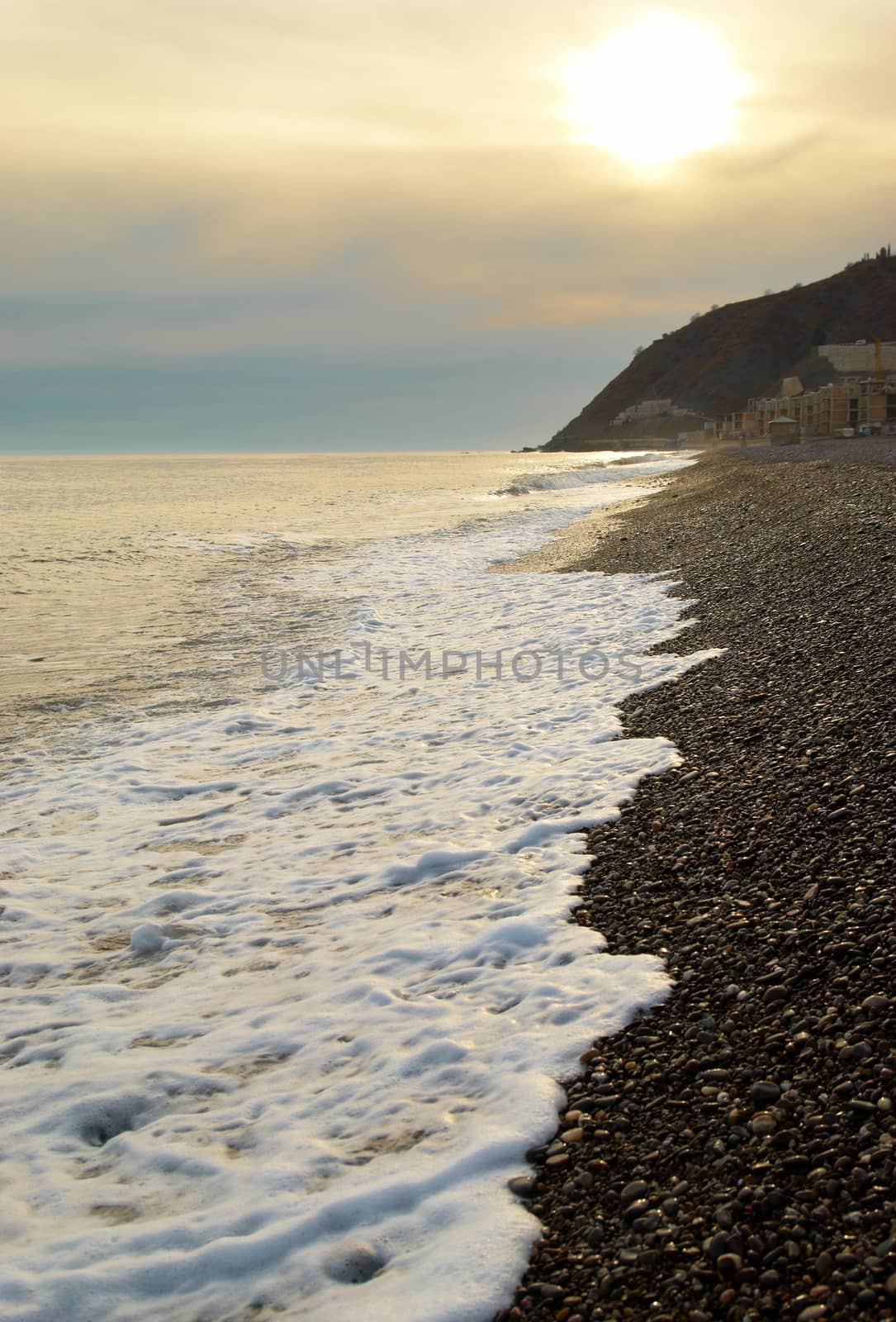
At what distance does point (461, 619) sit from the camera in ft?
54.0

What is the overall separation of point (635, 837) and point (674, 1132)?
2.99m

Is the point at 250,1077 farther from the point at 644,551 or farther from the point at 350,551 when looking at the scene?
the point at 350,551

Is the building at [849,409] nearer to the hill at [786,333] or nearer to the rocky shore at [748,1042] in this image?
the rocky shore at [748,1042]

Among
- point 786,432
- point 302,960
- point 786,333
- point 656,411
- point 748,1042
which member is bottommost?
point 302,960

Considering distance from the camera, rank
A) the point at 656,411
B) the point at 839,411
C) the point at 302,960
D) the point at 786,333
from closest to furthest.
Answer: the point at 302,960 → the point at 839,411 → the point at 656,411 → the point at 786,333

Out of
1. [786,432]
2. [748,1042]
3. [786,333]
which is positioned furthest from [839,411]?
[786,333]

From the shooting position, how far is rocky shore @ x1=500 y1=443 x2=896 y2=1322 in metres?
3.04

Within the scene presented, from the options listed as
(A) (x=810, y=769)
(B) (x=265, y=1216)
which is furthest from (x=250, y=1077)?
(A) (x=810, y=769)

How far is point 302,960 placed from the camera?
18.9 ft

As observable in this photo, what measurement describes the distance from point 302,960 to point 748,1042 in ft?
9.19

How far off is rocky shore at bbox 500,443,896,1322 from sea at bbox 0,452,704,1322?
22cm

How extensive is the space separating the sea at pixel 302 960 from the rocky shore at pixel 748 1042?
8.6 inches

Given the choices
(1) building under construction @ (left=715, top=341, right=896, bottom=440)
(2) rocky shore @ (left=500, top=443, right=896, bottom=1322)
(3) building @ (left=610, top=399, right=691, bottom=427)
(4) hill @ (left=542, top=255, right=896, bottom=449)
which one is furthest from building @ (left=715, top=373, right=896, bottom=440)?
(4) hill @ (left=542, top=255, right=896, bottom=449)

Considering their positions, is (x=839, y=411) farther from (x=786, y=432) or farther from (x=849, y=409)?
(x=786, y=432)
